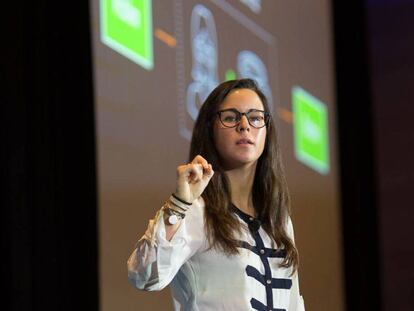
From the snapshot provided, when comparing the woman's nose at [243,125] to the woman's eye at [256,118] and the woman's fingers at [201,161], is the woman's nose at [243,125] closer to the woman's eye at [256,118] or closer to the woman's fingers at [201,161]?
the woman's eye at [256,118]

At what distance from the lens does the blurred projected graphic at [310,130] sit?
452 cm

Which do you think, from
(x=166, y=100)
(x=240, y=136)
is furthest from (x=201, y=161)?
(x=166, y=100)

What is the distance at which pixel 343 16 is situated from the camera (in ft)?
17.5

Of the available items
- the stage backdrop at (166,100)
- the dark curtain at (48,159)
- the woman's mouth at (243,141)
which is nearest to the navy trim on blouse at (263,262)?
the woman's mouth at (243,141)

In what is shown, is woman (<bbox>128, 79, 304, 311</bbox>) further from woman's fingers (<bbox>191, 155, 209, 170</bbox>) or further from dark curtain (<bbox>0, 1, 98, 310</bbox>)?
dark curtain (<bbox>0, 1, 98, 310</bbox>)

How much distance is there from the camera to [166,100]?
3.52 metres

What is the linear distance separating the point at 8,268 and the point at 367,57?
2.71 metres

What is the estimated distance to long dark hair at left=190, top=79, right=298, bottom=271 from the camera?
193cm

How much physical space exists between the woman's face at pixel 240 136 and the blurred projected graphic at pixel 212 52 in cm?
158

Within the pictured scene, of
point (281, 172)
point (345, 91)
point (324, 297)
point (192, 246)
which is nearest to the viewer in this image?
point (192, 246)

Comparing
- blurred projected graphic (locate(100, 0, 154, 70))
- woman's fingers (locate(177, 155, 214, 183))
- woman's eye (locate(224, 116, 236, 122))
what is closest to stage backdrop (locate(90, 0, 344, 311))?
blurred projected graphic (locate(100, 0, 154, 70))

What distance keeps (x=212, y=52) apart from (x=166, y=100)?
37cm

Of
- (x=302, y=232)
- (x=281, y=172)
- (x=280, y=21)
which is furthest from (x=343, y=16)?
(x=281, y=172)

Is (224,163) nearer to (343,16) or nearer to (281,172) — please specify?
(281,172)
